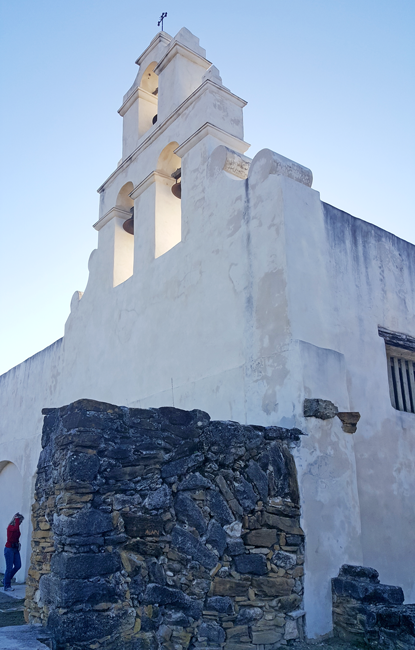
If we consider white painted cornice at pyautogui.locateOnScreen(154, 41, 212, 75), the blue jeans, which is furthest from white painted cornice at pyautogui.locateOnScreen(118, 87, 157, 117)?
the blue jeans

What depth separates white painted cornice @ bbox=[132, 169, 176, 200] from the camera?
27.9ft

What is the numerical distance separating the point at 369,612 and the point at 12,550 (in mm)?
5855

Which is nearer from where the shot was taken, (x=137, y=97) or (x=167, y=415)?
(x=167, y=415)

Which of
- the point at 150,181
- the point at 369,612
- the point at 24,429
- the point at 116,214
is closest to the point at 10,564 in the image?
the point at 24,429

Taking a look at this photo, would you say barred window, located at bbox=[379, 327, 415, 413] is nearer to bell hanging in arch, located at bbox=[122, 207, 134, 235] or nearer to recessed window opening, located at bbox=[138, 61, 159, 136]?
bell hanging in arch, located at bbox=[122, 207, 134, 235]

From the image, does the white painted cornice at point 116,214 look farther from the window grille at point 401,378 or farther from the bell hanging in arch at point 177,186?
the window grille at point 401,378

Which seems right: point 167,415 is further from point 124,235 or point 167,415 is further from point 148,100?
point 148,100

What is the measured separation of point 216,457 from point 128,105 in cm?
726

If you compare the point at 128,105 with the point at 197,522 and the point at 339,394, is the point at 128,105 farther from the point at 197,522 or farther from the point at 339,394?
the point at 197,522

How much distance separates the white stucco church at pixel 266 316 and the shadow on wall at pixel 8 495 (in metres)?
2.92

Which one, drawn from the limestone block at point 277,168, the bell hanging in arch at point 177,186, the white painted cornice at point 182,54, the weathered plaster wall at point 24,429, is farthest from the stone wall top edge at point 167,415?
the white painted cornice at point 182,54

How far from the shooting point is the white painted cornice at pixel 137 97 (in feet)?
31.8

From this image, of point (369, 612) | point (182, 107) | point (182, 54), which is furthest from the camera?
point (182, 54)

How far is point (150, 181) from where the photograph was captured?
8.55 m
